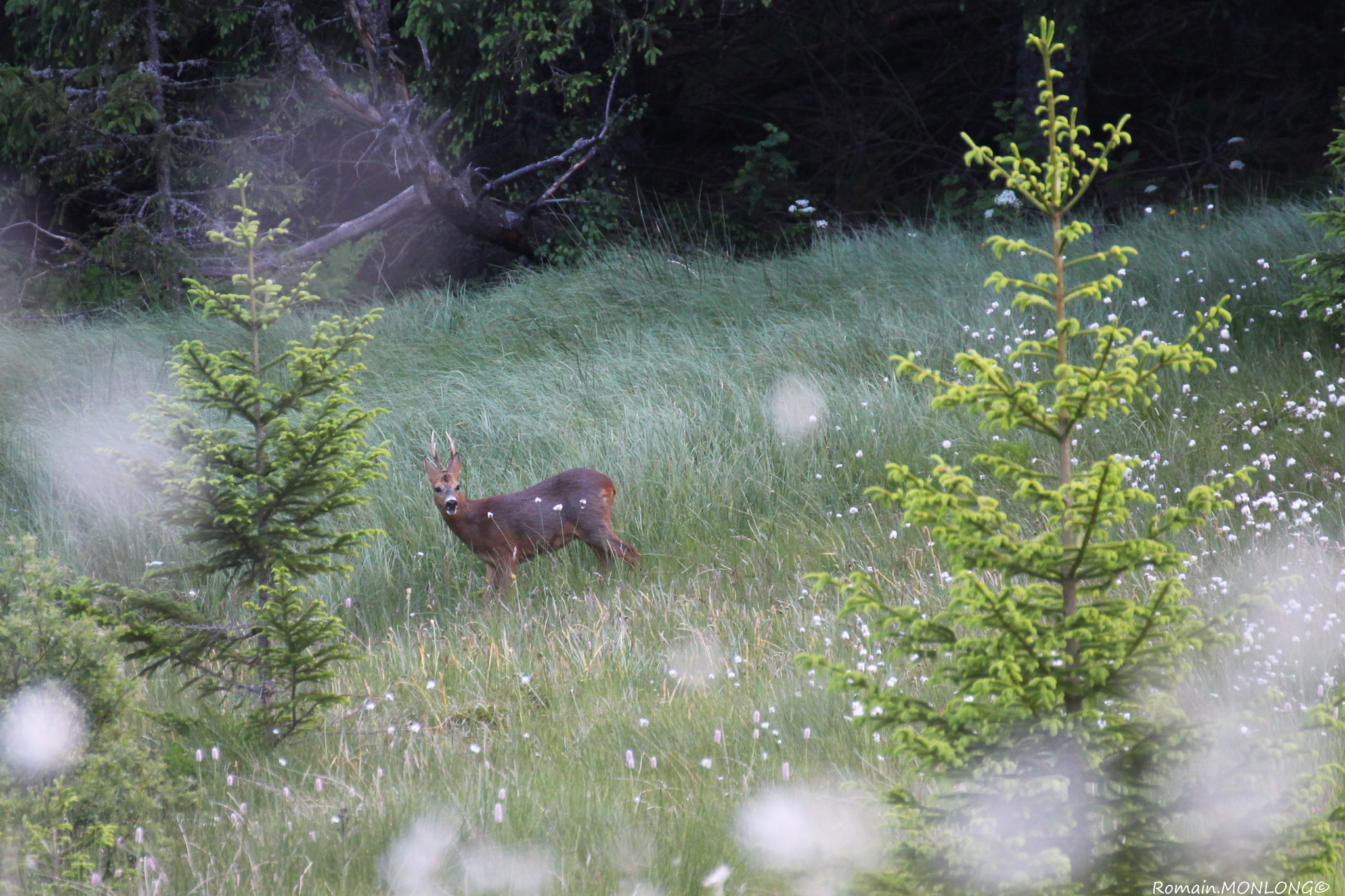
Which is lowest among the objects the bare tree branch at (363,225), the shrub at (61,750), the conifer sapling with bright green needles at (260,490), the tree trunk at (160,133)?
the shrub at (61,750)

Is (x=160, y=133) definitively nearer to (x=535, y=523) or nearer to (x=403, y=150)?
(x=403, y=150)

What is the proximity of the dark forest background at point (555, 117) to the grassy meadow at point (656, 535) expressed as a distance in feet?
5.33

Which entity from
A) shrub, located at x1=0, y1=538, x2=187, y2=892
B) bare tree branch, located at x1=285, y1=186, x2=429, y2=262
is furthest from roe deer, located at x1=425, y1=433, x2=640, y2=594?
bare tree branch, located at x1=285, y1=186, x2=429, y2=262

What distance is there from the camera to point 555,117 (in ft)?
47.7

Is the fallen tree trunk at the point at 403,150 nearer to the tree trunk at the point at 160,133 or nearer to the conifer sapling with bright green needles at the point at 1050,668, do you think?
the tree trunk at the point at 160,133

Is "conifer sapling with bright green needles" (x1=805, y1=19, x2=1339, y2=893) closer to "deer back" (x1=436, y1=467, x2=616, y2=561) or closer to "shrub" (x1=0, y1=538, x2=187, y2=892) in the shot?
"shrub" (x1=0, y1=538, x2=187, y2=892)

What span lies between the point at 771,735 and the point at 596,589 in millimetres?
2710

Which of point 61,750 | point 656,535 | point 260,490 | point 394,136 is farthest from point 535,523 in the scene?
point 394,136

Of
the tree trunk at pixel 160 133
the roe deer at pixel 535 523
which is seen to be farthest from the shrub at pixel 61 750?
the tree trunk at pixel 160 133

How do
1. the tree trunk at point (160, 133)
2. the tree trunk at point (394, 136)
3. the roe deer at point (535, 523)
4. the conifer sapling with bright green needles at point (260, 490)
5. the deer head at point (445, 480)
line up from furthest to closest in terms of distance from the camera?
the tree trunk at point (160, 133)
the tree trunk at point (394, 136)
the roe deer at point (535, 523)
the deer head at point (445, 480)
the conifer sapling with bright green needles at point (260, 490)

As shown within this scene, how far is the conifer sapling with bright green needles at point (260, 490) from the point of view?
3.73m

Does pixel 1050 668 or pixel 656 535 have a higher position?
pixel 656 535

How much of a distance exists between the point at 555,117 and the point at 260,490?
11501 millimetres

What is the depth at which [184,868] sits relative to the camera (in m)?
3.00
